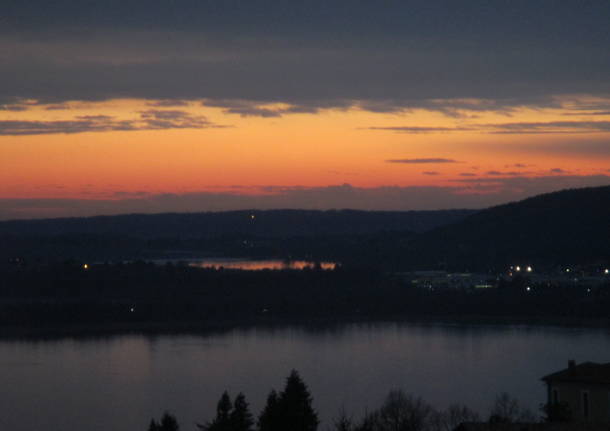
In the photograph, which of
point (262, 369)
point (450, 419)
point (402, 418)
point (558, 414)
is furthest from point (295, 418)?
point (262, 369)

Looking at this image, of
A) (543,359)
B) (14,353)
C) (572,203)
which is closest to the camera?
(543,359)

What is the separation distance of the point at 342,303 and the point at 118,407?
15.3m

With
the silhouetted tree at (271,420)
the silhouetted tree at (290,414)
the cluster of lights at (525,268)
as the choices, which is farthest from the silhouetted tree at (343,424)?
the cluster of lights at (525,268)

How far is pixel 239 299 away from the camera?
29344 mm

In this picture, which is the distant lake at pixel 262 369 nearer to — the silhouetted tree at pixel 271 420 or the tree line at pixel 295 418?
the tree line at pixel 295 418

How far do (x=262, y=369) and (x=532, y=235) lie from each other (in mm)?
24102

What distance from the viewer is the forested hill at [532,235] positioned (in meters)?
37.2

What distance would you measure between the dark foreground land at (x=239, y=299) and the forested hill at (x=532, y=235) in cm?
582

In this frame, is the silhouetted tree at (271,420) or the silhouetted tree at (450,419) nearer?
the silhouetted tree at (271,420)

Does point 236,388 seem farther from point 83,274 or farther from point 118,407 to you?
point 83,274

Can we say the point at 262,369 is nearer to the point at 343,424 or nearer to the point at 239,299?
the point at 343,424

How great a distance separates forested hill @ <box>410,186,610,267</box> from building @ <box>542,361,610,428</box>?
91.6 ft

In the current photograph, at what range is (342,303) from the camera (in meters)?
28.7

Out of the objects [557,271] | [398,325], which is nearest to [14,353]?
[398,325]
